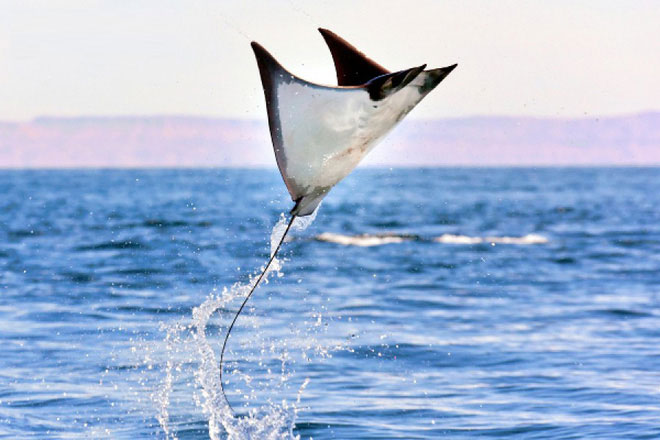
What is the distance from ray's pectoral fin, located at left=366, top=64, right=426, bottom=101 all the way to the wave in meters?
21.8

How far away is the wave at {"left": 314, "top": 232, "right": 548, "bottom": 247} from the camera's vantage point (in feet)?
92.4

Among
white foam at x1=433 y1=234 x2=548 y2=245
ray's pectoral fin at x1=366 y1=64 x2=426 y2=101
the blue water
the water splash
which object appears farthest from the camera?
white foam at x1=433 y1=234 x2=548 y2=245

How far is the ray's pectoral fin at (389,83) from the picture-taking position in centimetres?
526

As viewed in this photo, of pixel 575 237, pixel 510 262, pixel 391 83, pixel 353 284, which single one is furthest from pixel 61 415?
pixel 575 237

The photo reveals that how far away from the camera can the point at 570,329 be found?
12.8 meters

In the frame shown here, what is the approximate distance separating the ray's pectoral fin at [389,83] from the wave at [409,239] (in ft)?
71.6

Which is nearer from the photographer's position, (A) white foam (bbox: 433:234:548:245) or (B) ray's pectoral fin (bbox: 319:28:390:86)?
(B) ray's pectoral fin (bbox: 319:28:390:86)

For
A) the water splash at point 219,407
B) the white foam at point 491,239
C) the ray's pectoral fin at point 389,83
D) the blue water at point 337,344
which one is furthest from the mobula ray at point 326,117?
the white foam at point 491,239

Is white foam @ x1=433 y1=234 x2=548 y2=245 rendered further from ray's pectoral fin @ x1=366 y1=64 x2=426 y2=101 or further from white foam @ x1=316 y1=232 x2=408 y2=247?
ray's pectoral fin @ x1=366 y1=64 x2=426 y2=101

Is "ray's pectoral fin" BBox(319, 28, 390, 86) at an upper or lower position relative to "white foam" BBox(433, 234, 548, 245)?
upper

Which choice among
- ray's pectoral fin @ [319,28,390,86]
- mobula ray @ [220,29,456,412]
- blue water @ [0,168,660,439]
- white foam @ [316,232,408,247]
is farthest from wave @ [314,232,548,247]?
mobula ray @ [220,29,456,412]

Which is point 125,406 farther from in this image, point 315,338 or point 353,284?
point 353,284

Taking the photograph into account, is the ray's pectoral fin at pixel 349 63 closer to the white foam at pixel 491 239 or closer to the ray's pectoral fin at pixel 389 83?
the ray's pectoral fin at pixel 389 83

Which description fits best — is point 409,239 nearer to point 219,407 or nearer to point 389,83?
point 219,407
